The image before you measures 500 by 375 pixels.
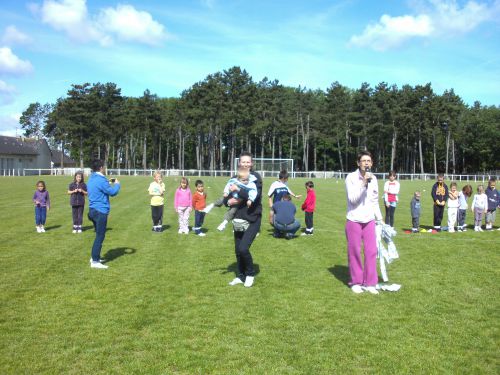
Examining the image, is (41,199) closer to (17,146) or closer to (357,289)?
(357,289)

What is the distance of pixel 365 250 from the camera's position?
736cm

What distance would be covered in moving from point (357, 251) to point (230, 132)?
3152 inches

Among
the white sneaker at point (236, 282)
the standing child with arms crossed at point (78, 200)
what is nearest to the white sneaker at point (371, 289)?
the white sneaker at point (236, 282)

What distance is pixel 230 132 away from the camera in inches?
3406

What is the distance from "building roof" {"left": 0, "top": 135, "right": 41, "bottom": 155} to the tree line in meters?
6.34

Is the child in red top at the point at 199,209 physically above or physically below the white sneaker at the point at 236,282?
above

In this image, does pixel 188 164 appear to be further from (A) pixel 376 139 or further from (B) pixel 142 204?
(B) pixel 142 204

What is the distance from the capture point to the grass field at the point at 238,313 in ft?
15.8

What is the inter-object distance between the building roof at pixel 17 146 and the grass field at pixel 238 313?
75148mm

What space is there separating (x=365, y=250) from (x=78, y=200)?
9581 millimetres

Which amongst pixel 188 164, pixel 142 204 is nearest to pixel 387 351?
pixel 142 204

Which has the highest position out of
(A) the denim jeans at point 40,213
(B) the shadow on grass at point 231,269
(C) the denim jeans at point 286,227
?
(A) the denim jeans at point 40,213

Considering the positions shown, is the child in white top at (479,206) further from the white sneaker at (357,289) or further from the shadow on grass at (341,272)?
the white sneaker at (357,289)

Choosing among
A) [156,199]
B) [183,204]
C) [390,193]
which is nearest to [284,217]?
[183,204]
